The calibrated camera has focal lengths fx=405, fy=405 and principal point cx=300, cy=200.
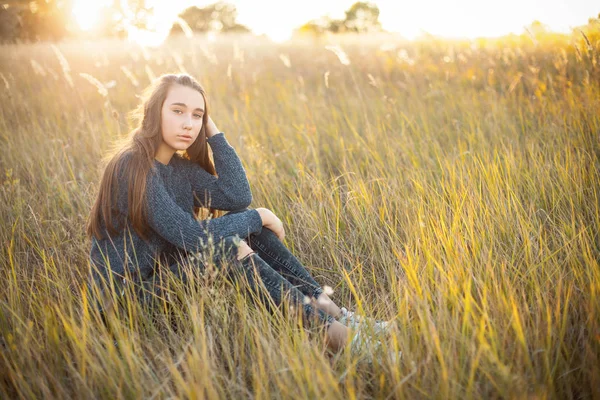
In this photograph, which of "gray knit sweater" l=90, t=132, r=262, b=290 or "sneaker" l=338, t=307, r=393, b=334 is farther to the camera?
"gray knit sweater" l=90, t=132, r=262, b=290

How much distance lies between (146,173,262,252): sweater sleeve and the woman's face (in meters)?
0.26

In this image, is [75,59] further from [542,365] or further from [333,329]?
[542,365]

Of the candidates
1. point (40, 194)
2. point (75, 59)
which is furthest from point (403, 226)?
point (75, 59)

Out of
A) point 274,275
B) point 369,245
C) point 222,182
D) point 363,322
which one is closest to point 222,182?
point 222,182

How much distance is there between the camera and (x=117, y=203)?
A: 6.48 feet

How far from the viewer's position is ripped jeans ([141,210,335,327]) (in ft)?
5.65

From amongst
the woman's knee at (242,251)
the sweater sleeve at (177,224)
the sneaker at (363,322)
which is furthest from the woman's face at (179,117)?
the sneaker at (363,322)

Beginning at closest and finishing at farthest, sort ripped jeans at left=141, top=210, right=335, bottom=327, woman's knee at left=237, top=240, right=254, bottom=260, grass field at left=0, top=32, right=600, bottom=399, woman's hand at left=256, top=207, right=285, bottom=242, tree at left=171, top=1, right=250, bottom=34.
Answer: grass field at left=0, top=32, right=600, bottom=399 → ripped jeans at left=141, top=210, right=335, bottom=327 → woman's knee at left=237, top=240, right=254, bottom=260 → woman's hand at left=256, top=207, right=285, bottom=242 → tree at left=171, top=1, right=250, bottom=34

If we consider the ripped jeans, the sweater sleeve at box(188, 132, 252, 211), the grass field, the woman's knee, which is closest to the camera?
A: the grass field

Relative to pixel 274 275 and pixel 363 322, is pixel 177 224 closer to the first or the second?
pixel 274 275

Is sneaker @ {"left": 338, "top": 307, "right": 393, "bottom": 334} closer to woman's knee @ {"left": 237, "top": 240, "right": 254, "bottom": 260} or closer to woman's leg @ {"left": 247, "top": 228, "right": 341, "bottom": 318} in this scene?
woman's leg @ {"left": 247, "top": 228, "right": 341, "bottom": 318}

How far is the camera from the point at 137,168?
76.1 inches

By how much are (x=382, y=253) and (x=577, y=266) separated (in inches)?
33.0

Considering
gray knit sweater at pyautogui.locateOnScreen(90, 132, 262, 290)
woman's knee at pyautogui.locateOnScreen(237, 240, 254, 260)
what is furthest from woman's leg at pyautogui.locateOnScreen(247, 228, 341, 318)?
woman's knee at pyautogui.locateOnScreen(237, 240, 254, 260)
